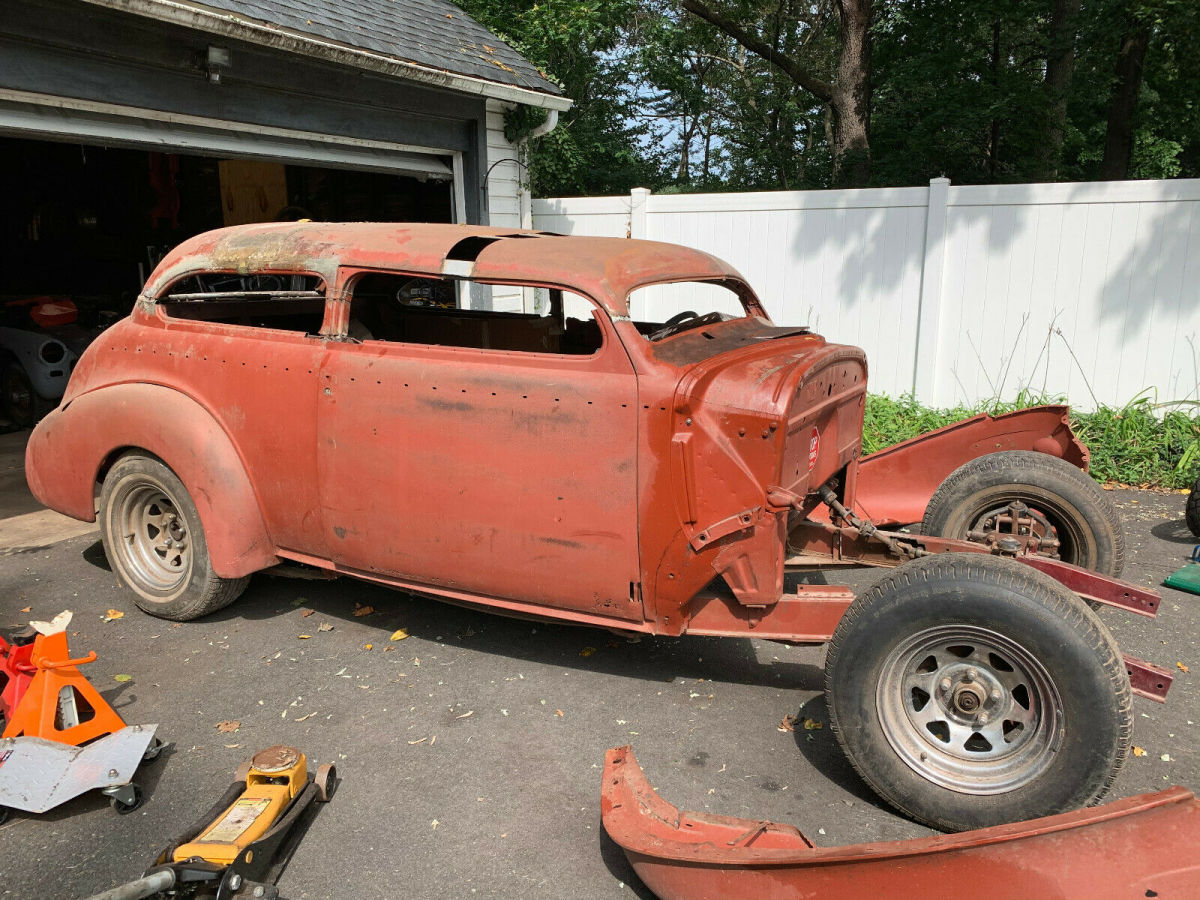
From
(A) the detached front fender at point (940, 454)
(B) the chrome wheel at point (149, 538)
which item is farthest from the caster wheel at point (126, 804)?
(A) the detached front fender at point (940, 454)

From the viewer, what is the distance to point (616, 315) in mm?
3496

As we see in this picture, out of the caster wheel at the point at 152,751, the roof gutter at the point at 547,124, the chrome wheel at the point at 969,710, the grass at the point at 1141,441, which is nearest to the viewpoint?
the chrome wheel at the point at 969,710

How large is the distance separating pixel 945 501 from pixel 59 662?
408 centimetres

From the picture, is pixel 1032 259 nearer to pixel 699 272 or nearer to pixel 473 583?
pixel 699 272

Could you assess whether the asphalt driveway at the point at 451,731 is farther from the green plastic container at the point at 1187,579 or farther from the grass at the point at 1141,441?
the grass at the point at 1141,441

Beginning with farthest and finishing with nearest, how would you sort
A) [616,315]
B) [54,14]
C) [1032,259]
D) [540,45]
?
[540,45] → [1032,259] → [54,14] → [616,315]

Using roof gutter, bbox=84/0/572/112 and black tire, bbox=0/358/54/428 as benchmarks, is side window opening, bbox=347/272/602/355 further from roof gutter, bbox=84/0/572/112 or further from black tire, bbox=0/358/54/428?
black tire, bbox=0/358/54/428

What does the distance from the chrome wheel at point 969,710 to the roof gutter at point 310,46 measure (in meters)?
6.09

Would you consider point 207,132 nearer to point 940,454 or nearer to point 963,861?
point 940,454

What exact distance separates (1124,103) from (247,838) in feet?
49.5

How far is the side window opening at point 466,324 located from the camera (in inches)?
208

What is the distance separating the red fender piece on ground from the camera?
208 cm

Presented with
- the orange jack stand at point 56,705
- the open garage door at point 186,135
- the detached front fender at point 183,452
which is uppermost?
the open garage door at point 186,135

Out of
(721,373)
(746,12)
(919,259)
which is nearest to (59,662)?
(721,373)
